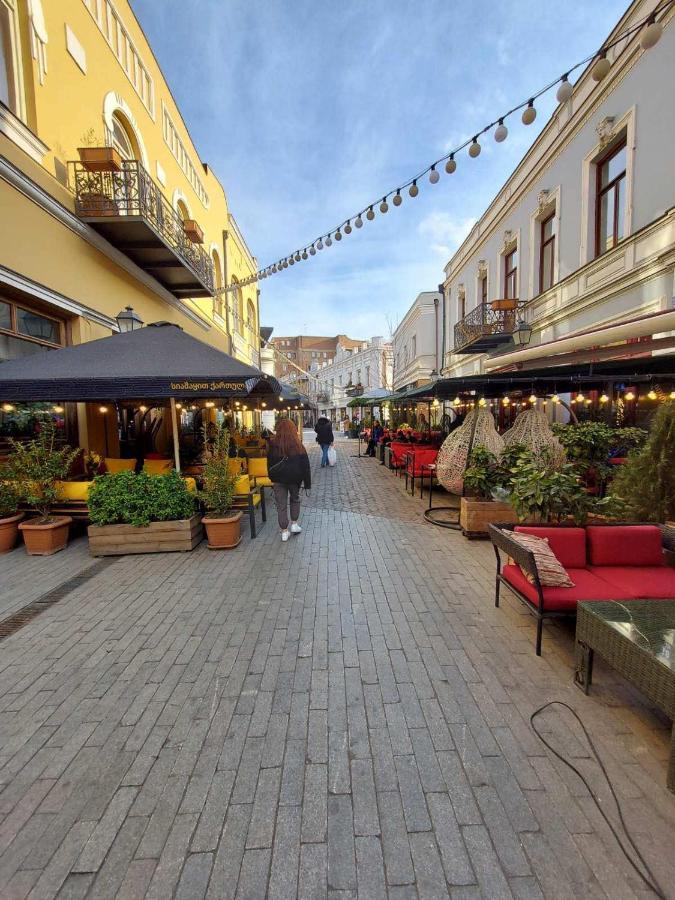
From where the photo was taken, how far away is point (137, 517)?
5328 mm

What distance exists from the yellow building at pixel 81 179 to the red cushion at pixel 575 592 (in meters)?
8.00

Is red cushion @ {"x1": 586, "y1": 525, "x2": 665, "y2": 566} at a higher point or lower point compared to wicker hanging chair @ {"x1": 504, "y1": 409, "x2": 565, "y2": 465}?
lower

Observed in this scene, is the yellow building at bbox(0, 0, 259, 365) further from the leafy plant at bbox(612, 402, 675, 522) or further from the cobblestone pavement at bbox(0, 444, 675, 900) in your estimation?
the leafy plant at bbox(612, 402, 675, 522)

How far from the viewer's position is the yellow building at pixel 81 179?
623cm

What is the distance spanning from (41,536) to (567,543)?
6462 mm

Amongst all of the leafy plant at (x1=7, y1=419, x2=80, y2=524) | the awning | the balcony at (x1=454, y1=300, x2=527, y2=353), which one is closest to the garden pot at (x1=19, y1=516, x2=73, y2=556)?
the leafy plant at (x1=7, y1=419, x2=80, y2=524)

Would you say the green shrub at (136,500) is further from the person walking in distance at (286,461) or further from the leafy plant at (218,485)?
the person walking in distance at (286,461)

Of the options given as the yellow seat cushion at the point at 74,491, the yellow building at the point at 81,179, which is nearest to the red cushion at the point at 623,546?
the yellow seat cushion at the point at 74,491

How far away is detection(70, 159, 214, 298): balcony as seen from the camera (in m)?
7.71

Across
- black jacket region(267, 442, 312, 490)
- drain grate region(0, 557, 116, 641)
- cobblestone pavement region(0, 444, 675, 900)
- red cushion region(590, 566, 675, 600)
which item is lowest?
cobblestone pavement region(0, 444, 675, 900)

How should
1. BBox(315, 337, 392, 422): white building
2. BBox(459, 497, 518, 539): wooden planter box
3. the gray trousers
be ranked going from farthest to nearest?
BBox(315, 337, 392, 422): white building < the gray trousers < BBox(459, 497, 518, 539): wooden planter box

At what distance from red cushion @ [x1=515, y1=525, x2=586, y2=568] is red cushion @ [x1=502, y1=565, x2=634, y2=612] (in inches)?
6.4

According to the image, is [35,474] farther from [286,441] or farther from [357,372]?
[357,372]

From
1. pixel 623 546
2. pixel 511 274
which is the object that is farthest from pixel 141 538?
pixel 511 274
